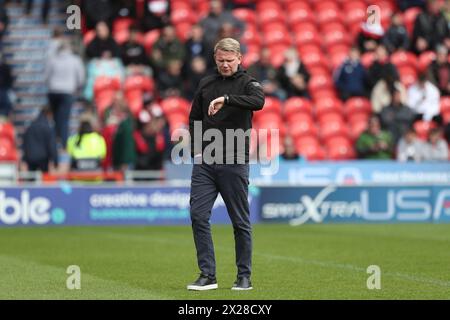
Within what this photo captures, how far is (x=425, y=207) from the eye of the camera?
78.4ft

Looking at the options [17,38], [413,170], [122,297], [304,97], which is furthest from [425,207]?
[122,297]

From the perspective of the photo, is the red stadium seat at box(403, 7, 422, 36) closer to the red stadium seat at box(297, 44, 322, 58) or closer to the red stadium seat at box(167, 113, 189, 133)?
the red stadium seat at box(297, 44, 322, 58)

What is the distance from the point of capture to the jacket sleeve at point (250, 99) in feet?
35.6

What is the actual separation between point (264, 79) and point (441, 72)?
4415 millimetres

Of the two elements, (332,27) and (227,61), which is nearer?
(227,61)

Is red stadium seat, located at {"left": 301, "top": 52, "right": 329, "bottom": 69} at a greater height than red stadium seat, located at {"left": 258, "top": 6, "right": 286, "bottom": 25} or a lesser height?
lesser

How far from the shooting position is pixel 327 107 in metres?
27.2

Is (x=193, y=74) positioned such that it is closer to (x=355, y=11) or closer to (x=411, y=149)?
(x=411, y=149)

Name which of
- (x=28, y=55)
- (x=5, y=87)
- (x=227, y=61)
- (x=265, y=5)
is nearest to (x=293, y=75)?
(x=265, y=5)

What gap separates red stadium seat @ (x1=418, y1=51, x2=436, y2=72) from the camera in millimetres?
28312

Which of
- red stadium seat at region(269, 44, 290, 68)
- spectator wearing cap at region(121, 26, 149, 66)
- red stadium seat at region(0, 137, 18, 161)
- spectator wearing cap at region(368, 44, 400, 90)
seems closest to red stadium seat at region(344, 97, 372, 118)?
spectator wearing cap at region(368, 44, 400, 90)

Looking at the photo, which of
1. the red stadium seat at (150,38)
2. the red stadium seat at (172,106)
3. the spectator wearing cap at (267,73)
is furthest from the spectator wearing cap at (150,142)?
the red stadium seat at (150,38)

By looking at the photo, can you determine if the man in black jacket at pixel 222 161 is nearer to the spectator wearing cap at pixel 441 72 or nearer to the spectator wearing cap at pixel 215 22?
the spectator wearing cap at pixel 215 22

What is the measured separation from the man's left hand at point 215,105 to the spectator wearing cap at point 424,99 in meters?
16.8
